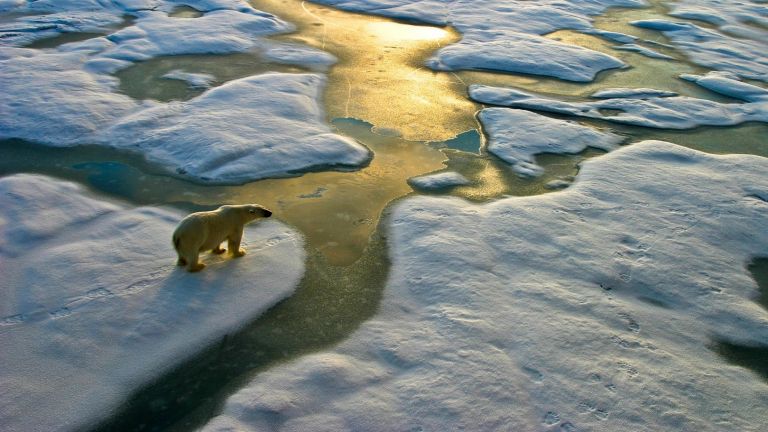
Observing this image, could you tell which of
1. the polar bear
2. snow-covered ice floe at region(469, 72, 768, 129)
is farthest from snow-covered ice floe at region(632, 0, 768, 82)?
the polar bear

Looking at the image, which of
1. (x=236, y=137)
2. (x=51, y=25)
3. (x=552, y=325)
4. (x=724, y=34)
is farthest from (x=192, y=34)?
(x=724, y=34)

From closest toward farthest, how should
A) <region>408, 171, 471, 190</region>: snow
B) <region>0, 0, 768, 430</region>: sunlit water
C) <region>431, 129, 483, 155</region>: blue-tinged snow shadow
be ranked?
1. <region>0, 0, 768, 430</region>: sunlit water
2. <region>408, 171, 471, 190</region>: snow
3. <region>431, 129, 483, 155</region>: blue-tinged snow shadow

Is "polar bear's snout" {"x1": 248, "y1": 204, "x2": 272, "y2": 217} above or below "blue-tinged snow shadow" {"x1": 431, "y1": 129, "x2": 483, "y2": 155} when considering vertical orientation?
above

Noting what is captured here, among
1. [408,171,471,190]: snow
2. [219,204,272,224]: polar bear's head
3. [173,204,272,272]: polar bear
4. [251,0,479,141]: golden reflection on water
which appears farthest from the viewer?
[251,0,479,141]: golden reflection on water

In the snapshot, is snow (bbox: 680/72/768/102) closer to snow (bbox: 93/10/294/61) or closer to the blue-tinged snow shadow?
the blue-tinged snow shadow

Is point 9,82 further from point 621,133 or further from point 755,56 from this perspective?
point 755,56
